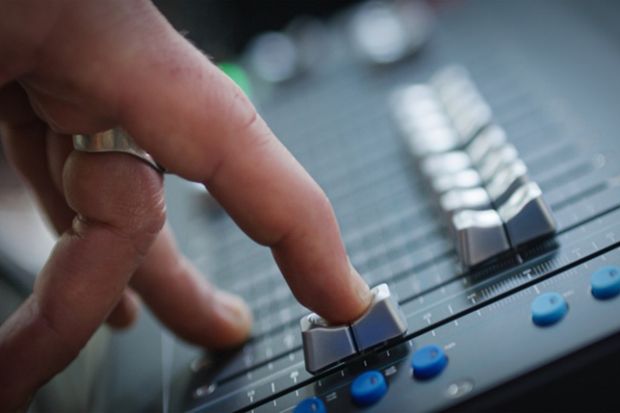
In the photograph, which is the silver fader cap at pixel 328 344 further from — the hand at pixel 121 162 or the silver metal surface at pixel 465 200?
the silver metal surface at pixel 465 200

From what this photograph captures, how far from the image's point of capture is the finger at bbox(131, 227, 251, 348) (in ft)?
1.86

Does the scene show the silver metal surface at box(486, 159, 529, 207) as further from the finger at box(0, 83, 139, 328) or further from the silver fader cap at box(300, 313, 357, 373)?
the finger at box(0, 83, 139, 328)

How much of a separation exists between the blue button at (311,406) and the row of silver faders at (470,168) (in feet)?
0.42

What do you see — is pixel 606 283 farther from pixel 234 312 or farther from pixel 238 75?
pixel 238 75

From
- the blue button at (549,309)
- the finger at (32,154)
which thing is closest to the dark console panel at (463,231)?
the blue button at (549,309)

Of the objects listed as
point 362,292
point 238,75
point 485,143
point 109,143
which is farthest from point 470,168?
point 238,75

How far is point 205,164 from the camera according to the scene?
427 mm

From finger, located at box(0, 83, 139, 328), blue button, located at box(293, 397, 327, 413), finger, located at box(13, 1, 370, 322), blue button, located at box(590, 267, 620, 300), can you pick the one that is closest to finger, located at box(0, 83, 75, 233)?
finger, located at box(0, 83, 139, 328)

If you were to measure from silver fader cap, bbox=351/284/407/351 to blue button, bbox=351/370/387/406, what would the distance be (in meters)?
0.02

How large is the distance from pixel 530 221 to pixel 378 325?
112mm

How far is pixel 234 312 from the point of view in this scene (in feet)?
1.90

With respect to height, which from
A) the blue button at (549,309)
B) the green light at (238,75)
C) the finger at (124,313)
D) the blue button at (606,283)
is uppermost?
the blue button at (606,283)

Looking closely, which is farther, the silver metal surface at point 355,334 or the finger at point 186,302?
the finger at point 186,302

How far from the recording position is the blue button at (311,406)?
43cm
